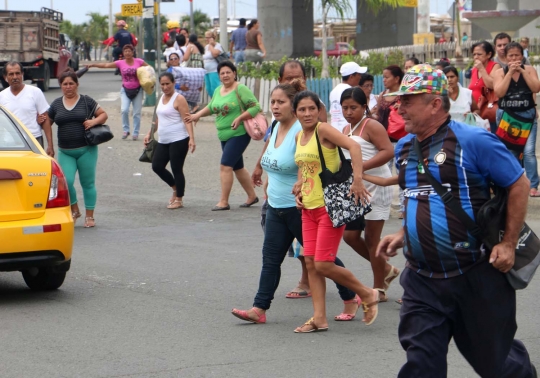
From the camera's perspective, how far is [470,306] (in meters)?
4.41

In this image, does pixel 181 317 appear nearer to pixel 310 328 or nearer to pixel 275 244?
pixel 275 244

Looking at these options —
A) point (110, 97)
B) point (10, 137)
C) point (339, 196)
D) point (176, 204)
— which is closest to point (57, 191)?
point (10, 137)

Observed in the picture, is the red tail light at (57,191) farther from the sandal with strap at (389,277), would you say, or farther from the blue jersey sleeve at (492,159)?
the blue jersey sleeve at (492,159)

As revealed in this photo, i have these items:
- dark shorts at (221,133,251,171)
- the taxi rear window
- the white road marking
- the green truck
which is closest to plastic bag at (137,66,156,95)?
dark shorts at (221,133,251,171)

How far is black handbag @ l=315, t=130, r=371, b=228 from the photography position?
6.35 meters

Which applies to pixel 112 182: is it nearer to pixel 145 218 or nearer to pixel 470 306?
pixel 145 218

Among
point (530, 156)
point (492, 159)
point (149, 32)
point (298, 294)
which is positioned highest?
point (149, 32)

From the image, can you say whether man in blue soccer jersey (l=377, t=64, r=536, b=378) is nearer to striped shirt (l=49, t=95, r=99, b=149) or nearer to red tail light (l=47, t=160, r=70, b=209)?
red tail light (l=47, t=160, r=70, b=209)

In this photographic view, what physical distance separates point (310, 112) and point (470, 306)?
2380 mm

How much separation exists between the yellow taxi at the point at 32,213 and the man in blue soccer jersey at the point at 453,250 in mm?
3649

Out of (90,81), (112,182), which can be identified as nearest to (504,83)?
(112,182)

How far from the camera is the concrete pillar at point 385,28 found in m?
37.1

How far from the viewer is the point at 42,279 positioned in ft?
26.0

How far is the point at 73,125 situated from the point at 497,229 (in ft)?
23.5
